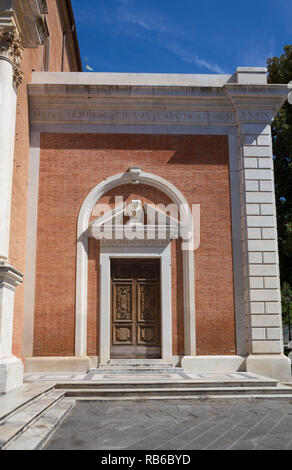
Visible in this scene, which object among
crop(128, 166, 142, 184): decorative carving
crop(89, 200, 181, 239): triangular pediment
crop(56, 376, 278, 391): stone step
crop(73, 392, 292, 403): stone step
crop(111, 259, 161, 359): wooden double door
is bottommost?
crop(73, 392, 292, 403): stone step

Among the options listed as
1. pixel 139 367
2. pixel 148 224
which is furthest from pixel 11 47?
pixel 139 367

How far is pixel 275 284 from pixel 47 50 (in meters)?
9.13

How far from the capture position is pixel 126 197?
1123 centimetres

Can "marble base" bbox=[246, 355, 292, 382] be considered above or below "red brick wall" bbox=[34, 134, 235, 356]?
below

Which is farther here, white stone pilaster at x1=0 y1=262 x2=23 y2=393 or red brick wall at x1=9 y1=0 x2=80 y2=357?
red brick wall at x1=9 y1=0 x2=80 y2=357

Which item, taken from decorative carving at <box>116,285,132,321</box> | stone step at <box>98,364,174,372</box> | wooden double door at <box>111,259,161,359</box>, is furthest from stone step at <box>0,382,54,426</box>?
decorative carving at <box>116,285,132,321</box>

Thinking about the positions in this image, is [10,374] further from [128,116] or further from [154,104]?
[154,104]

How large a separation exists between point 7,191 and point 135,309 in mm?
4219

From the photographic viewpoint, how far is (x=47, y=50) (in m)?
13.6

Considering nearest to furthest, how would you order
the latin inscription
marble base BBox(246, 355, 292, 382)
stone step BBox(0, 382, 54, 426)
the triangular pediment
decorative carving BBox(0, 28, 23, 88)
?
stone step BBox(0, 382, 54, 426) → decorative carving BBox(0, 28, 23, 88) → marble base BBox(246, 355, 292, 382) → the triangular pediment → the latin inscription

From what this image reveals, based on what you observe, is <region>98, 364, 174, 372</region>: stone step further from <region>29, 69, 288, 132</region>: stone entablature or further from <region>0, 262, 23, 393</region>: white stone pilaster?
<region>29, 69, 288, 132</region>: stone entablature

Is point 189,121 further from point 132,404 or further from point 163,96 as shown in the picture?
point 132,404

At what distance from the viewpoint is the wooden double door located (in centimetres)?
1077

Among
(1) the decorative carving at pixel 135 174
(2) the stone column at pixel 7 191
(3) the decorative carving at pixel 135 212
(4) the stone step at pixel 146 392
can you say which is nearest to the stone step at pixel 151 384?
(4) the stone step at pixel 146 392
